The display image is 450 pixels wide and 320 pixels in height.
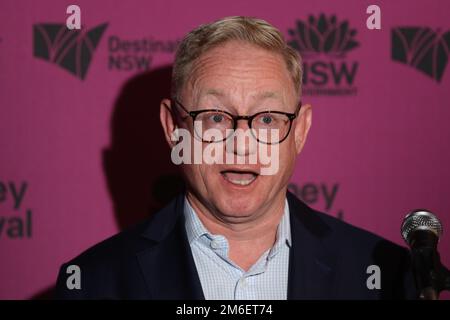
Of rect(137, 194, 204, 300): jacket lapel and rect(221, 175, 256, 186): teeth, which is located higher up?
rect(221, 175, 256, 186): teeth

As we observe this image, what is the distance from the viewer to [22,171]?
8.54ft

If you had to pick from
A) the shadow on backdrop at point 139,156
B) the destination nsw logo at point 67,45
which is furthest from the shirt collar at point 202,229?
the destination nsw logo at point 67,45

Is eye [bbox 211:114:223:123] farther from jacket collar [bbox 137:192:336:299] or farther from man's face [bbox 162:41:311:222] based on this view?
jacket collar [bbox 137:192:336:299]

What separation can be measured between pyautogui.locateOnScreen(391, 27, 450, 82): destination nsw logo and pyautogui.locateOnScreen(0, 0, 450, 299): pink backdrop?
0.03 meters

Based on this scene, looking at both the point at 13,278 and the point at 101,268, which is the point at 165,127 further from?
the point at 13,278

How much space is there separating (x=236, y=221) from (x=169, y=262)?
0.76 feet

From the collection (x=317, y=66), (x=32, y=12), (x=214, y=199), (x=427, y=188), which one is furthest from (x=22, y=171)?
(x=427, y=188)

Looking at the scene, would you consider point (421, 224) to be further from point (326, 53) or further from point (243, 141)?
point (326, 53)

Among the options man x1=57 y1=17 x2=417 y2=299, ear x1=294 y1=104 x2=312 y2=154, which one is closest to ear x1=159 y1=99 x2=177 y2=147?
man x1=57 y1=17 x2=417 y2=299

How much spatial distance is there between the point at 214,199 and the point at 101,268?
417mm

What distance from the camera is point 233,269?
2045 millimetres

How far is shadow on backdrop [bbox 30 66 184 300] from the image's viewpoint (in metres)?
2.61

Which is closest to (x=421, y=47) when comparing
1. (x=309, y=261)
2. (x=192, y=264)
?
(x=309, y=261)

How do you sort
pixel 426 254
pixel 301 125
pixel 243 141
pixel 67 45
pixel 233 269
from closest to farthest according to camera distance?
1. pixel 426 254
2. pixel 243 141
3. pixel 233 269
4. pixel 301 125
5. pixel 67 45
